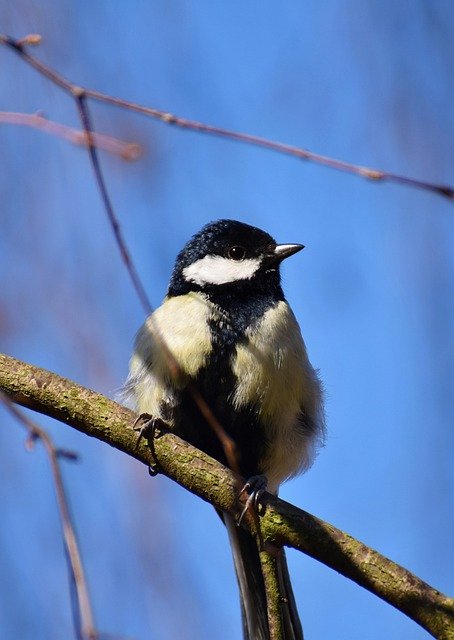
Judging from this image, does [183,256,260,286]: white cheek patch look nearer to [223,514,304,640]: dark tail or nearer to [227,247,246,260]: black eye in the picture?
[227,247,246,260]: black eye

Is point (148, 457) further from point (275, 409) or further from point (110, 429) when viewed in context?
point (275, 409)

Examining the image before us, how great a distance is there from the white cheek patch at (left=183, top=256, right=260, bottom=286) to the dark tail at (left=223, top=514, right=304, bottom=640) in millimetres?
1079

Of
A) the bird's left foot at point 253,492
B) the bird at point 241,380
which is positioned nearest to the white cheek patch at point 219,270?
the bird at point 241,380

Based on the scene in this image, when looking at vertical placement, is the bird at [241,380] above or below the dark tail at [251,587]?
above

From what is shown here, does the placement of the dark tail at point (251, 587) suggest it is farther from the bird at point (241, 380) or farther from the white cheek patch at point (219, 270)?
the white cheek patch at point (219, 270)

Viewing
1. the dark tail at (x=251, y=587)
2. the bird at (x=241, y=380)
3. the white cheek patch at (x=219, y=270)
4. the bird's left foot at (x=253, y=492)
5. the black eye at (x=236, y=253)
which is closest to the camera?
the bird's left foot at (x=253, y=492)

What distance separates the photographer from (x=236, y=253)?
13.6ft

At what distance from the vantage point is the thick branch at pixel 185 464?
9.05 feet

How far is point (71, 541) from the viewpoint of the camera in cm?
160

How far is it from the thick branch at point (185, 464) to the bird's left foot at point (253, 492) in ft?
0.12

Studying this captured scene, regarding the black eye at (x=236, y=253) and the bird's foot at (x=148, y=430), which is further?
the black eye at (x=236, y=253)

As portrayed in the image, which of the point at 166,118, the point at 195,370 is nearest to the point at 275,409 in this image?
the point at 195,370

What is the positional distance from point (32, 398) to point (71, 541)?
4.53 ft

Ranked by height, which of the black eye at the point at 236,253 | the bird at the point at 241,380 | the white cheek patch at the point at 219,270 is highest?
the black eye at the point at 236,253
